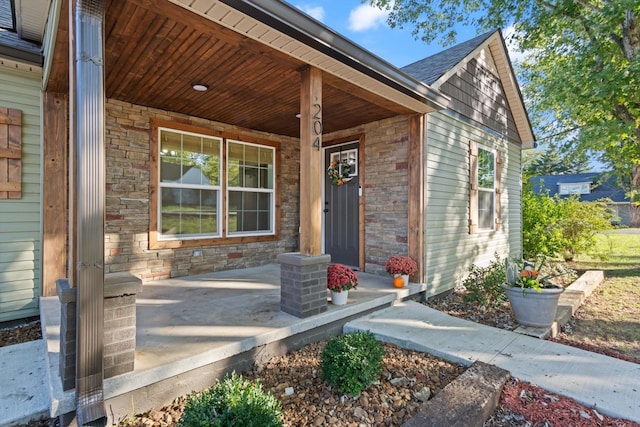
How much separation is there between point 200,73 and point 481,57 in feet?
16.0

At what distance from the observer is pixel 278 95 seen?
151 inches

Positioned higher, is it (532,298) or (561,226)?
(561,226)

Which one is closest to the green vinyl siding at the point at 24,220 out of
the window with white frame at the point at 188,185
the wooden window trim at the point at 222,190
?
the wooden window trim at the point at 222,190

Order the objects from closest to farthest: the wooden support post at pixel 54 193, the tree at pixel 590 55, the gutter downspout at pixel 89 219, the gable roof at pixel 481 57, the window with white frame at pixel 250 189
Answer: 1. the gutter downspout at pixel 89 219
2. the wooden support post at pixel 54 193
3. the gable roof at pixel 481 57
4. the window with white frame at pixel 250 189
5. the tree at pixel 590 55

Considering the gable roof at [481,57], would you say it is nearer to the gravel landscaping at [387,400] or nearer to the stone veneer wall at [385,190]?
the stone veneer wall at [385,190]

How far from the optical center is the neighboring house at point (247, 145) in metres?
2.48

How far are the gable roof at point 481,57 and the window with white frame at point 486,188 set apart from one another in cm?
145

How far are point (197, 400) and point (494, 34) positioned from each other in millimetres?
6865

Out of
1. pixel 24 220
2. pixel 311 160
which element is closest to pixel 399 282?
A: pixel 311 160

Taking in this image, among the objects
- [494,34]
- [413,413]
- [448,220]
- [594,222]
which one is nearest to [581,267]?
[594,222]

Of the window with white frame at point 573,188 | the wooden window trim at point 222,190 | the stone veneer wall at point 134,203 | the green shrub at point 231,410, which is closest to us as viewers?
the green shrub at point 231,410

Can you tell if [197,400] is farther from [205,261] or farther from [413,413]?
[205,261]

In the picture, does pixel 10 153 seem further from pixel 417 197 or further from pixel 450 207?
pixel 450 207

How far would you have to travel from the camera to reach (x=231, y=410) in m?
1.52
